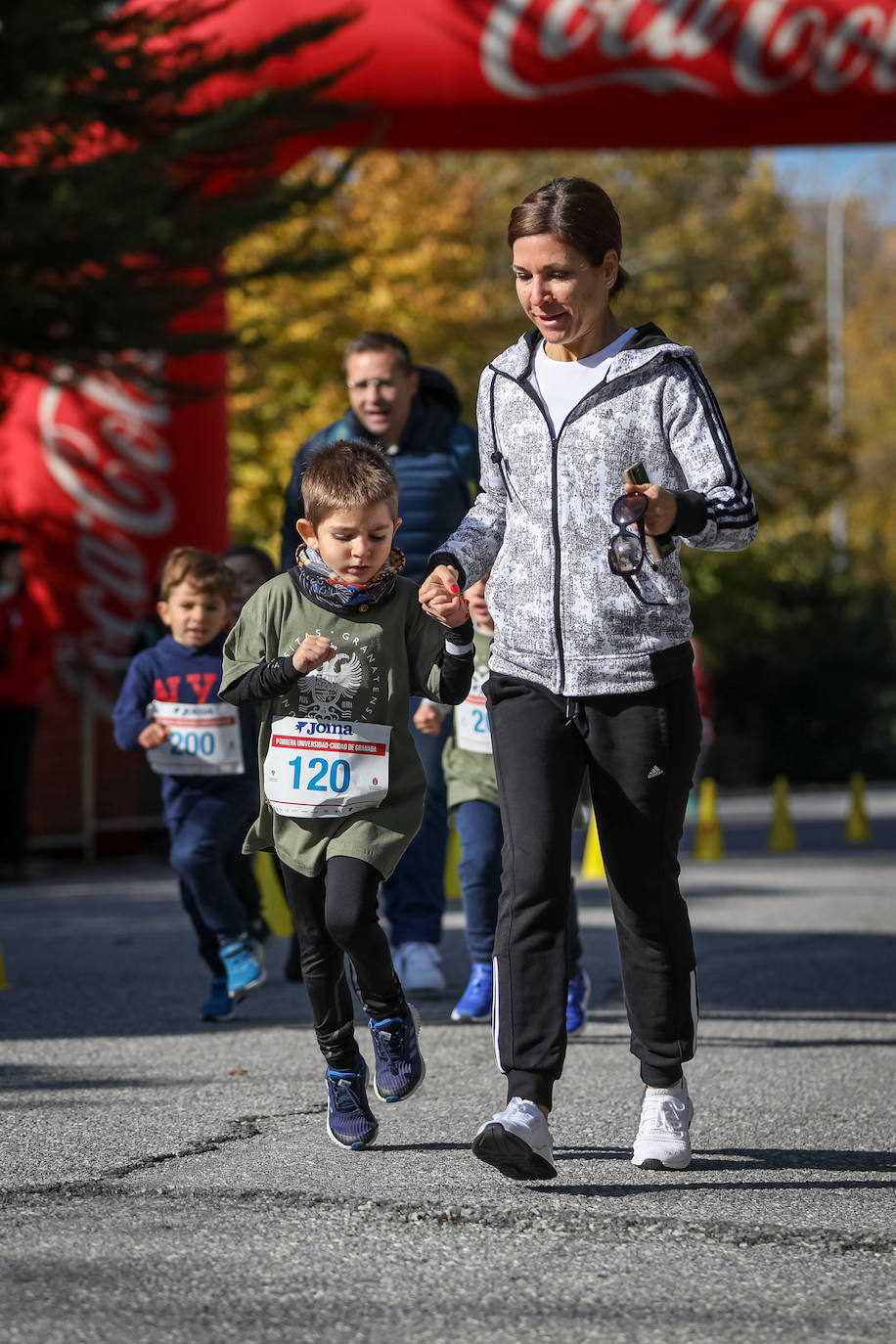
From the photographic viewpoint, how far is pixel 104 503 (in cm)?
1281

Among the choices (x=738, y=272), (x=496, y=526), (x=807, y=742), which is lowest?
(x=807, y=742)

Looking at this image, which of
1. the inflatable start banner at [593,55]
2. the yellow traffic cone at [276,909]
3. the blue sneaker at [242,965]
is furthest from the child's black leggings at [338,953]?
the inflatable start banner at [593,55]

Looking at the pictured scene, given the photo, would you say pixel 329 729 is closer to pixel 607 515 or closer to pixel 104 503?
pixel 607 515

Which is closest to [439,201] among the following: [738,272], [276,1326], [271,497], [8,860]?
[271,497]

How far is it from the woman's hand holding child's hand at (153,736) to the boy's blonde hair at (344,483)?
1872 millimetres

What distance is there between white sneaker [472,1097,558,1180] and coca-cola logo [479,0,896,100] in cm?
1004

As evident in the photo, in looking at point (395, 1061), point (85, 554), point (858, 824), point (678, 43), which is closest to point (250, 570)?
point (395, 1061)

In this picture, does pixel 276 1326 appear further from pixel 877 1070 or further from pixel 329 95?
pixel 329 95

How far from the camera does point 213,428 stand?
1356 centimetres

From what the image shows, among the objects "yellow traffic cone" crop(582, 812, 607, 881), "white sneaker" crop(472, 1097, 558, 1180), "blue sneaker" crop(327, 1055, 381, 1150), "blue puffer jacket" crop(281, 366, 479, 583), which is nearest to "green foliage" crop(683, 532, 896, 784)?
"yellow traffic cone" crop(582, 812, 607, 881)

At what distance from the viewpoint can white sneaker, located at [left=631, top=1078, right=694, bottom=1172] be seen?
Result: 13.8ft

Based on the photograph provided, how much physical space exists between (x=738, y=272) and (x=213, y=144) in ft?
59.9

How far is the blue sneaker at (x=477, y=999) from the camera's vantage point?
617 cm

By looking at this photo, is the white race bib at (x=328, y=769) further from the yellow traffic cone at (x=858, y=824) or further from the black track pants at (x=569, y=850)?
the yellow traffic cone at (x=858, y=824)
